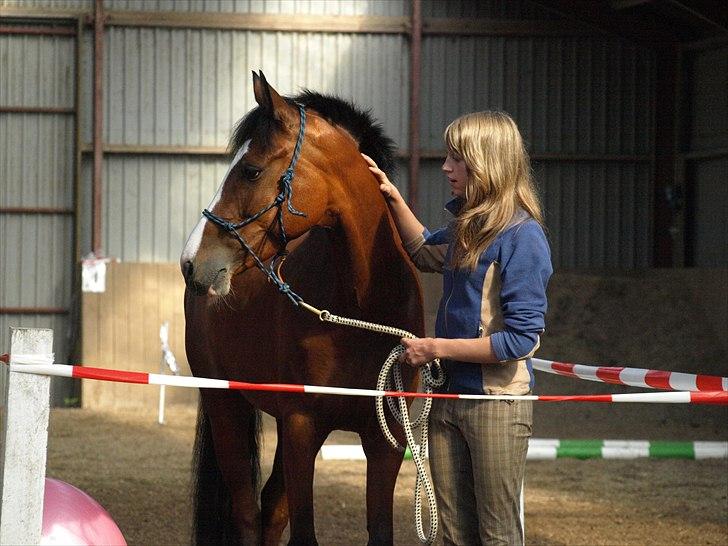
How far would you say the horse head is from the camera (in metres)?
2.76

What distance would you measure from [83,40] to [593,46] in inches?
206

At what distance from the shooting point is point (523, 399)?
2.40 meters

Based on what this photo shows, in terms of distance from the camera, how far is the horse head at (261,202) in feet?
9.05

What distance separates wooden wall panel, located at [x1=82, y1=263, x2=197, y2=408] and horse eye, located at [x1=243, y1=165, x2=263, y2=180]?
7892 millimetres

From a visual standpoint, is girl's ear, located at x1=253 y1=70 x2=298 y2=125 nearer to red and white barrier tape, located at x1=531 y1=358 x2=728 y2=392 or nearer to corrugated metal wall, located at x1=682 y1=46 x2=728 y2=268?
red and white barrier tape, located at x1=531 y1=358 x2=728 y2=392

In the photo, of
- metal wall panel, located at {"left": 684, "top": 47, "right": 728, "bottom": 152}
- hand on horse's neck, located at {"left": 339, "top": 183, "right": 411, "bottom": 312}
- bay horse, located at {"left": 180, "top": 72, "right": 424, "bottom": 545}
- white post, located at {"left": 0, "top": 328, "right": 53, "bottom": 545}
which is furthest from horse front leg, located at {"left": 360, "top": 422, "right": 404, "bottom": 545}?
metal wall panel, located at {"left": 684, "top": 47, "right": 728, "bottom": 152}

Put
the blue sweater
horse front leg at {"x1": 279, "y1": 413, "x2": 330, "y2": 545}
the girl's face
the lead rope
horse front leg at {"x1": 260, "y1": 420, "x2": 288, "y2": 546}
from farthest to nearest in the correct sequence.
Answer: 1. horse front leg at {"x1": 260, "y1": 420, "x2": 288, "y2": 546}
2. horse front leg at {"x1": 279, "y1": 413, "x2": 330, "y2": 545}
3. the lead rope
4. the girl's face
5. the blue sweater

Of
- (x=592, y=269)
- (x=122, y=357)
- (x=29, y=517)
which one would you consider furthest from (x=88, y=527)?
(x=592, y=269)

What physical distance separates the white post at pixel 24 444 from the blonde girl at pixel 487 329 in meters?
0.82

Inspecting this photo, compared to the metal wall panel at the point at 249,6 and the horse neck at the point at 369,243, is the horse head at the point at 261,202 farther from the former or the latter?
the metal wall panel at the point at 249,6

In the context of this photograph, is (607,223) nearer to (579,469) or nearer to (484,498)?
(579,469)

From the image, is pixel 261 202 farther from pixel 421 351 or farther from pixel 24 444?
pixel 24 444

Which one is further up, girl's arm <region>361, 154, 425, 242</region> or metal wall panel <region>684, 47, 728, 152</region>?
metal wall panel <region>684, 47, 728, 152</region>

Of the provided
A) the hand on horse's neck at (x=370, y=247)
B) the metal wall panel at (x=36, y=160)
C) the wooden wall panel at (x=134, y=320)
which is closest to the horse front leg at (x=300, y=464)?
the hand on horse's neck at (x=370, y=247)
